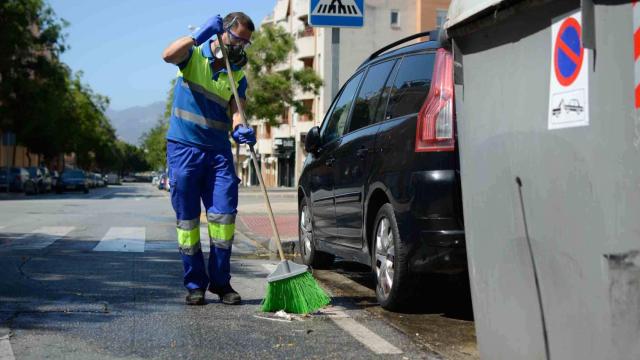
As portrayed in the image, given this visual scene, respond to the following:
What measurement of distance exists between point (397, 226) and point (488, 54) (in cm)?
185

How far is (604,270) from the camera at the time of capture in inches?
110

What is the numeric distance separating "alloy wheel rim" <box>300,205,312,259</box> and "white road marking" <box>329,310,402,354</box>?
96.2 inches

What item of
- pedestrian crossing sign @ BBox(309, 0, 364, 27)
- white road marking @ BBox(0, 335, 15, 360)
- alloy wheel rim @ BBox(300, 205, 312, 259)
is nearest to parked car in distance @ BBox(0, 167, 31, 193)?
pedestrian crossing sign @ BBox(309, 0, 364, 27)

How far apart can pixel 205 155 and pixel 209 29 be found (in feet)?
2.85

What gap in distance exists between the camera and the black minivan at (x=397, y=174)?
5121 mm

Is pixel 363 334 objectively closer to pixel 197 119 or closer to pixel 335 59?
pixel 197 119

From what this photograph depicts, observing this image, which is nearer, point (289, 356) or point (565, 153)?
point (565, 153)

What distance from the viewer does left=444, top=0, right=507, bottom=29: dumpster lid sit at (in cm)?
362

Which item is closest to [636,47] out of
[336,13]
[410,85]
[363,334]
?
[363,334]

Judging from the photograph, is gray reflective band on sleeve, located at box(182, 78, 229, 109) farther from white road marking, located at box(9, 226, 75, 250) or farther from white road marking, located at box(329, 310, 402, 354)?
white road marking, located at box(9, 226, 75, 250)

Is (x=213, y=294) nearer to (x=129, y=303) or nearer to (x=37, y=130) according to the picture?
(x=129, y=303)

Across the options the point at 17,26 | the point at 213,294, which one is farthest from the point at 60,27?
the point at 213,294

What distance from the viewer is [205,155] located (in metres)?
5.93

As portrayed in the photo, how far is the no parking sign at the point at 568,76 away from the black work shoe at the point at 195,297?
3379mm
